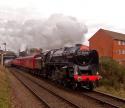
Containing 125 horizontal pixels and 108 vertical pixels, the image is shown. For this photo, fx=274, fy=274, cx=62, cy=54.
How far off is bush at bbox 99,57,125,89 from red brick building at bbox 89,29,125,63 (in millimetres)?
44483

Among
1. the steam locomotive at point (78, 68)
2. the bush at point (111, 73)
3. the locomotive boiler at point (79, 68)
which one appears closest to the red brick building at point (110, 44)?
the bush at point (111, 73)

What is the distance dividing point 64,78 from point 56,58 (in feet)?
11.9

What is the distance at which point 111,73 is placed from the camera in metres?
24.7

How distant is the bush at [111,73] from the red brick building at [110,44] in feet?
146

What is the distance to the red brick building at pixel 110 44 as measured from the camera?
70.8 meters

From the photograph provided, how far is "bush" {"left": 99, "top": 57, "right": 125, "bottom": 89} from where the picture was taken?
23.2 meters

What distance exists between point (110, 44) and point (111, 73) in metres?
47.6

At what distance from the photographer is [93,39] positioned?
78.5m

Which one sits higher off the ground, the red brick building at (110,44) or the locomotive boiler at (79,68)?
the red brick building at (110,44)

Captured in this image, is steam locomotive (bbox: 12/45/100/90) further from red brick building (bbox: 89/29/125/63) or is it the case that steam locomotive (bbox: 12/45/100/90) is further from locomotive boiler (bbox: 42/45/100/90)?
red brick building (bbox: 89/29/125/63)

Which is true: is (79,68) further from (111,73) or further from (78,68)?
(111,73)

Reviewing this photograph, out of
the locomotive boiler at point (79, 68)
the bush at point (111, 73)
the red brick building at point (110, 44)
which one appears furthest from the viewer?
the red brick building at point (110, 44)

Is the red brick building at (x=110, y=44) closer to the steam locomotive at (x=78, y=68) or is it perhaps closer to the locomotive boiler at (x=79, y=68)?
the steam locomotive at (x=78, y=68)

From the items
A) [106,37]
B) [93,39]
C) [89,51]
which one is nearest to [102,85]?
[89,51]
